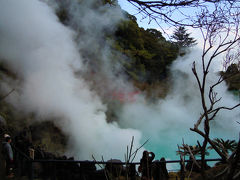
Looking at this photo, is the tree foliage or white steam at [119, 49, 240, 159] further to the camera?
the tree foliage

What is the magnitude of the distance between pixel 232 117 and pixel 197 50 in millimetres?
4940

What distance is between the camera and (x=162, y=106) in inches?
612

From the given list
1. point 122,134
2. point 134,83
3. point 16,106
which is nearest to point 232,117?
point 134,83

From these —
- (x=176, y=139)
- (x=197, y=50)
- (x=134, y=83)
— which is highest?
(x=197, y=50)

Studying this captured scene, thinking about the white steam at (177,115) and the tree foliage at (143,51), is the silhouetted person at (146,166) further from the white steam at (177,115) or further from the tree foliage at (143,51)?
the tree foliage at (143,51)

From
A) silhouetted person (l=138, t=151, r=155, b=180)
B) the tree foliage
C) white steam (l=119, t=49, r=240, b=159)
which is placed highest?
the tree foliage

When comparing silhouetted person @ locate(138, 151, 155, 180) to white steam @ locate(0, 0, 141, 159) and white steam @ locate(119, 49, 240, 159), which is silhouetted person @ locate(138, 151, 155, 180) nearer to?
white steam @ locate(0, 0, 141, 159)

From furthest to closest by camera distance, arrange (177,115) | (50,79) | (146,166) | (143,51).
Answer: (177,115), (143,51), (50,79), (146,166)

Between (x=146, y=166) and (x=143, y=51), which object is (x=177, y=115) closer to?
(x=143, y=51)

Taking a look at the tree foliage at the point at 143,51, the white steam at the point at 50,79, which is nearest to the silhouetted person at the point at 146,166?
the white steam at the point at 50,79

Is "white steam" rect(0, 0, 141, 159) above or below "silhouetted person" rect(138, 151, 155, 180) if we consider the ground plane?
above

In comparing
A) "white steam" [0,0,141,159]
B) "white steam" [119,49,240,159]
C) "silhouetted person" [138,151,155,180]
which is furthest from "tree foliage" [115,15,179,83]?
"silhouetted person" [138,151,155,180]

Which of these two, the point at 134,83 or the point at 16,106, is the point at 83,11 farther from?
the point at 16,106

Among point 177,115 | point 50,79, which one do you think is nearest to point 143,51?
point 177,115
